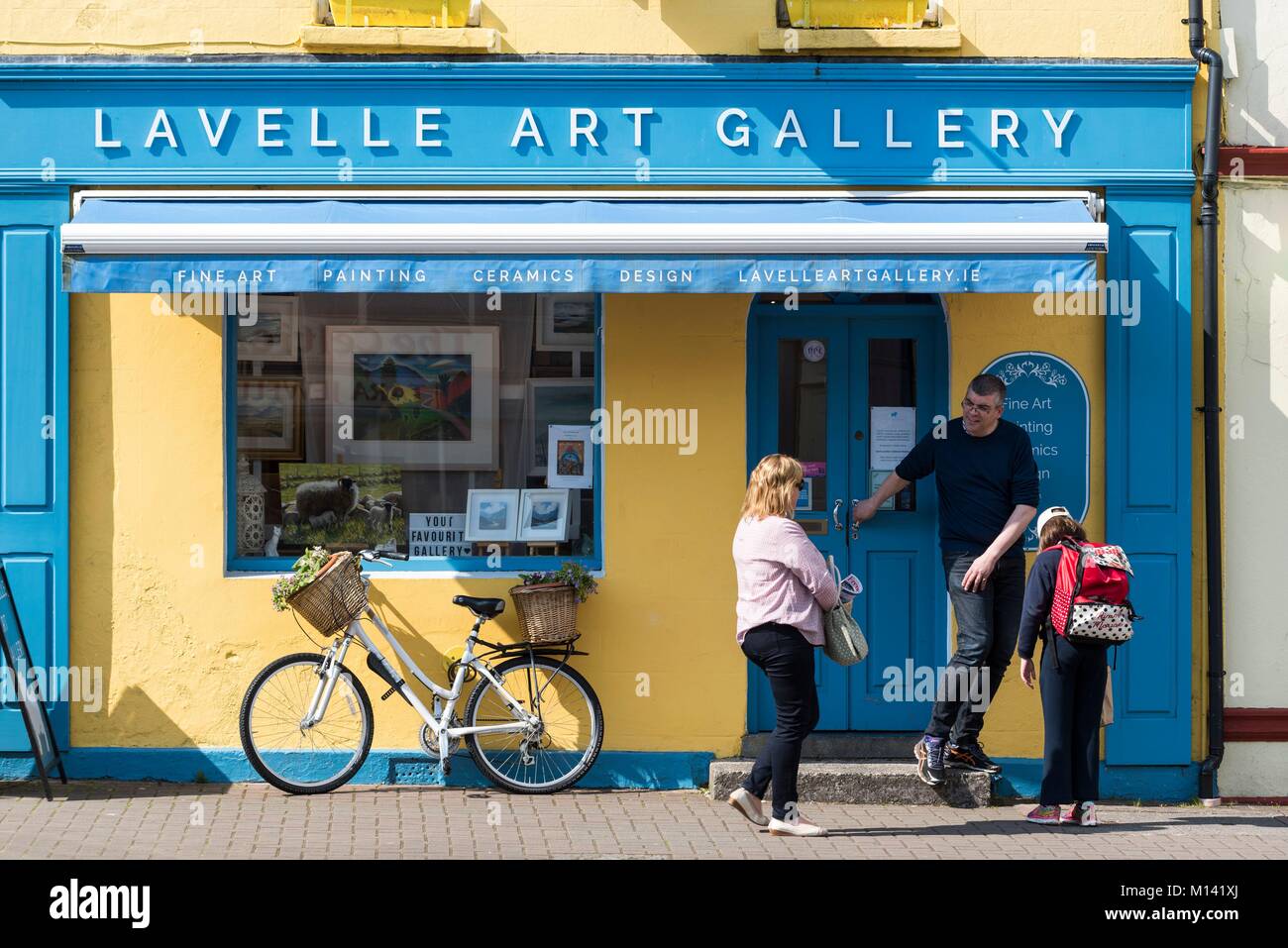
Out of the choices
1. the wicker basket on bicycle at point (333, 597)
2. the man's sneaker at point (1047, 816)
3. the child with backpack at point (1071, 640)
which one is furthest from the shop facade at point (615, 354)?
the child with backpack at point (1071, 640)

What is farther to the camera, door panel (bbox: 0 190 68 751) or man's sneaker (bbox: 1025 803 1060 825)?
door panel (bbox: 0 190 68 751)

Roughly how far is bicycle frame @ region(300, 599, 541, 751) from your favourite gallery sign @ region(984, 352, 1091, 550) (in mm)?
2937

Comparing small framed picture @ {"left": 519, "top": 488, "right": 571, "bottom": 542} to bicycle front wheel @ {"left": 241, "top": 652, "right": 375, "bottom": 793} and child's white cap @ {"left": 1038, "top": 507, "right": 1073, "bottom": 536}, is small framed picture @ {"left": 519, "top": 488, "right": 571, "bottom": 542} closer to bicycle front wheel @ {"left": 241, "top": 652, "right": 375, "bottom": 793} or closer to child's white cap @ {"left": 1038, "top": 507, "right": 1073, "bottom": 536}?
bicycle front wheel @ {"left": 241, "top": 652, "right": 375, "bottom": 793}

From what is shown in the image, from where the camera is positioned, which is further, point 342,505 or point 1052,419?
point 342,505

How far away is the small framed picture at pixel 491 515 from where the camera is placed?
8.78 m

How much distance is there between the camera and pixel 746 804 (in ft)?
24.5

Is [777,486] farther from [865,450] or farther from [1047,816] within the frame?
[1047,816]

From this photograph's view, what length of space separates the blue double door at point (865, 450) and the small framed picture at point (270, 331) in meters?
2.56

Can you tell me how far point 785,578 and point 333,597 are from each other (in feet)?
7.78

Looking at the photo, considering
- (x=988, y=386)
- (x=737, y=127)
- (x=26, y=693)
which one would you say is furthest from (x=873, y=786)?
(x=26, y=693)

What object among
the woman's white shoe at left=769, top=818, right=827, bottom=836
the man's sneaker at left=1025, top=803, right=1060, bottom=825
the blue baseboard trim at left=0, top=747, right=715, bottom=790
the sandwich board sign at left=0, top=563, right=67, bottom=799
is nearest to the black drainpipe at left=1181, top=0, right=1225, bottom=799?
the man's sneaker at left=1025, top=803, right=1060, bottom=825

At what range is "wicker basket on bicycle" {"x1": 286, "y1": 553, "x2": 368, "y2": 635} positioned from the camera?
7.96 metres

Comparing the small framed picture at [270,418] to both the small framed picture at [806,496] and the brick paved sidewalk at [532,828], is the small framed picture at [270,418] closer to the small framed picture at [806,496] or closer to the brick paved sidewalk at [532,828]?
the brick paved sidewalk at [532,828]

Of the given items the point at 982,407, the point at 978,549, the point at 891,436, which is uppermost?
the point at 982,407
